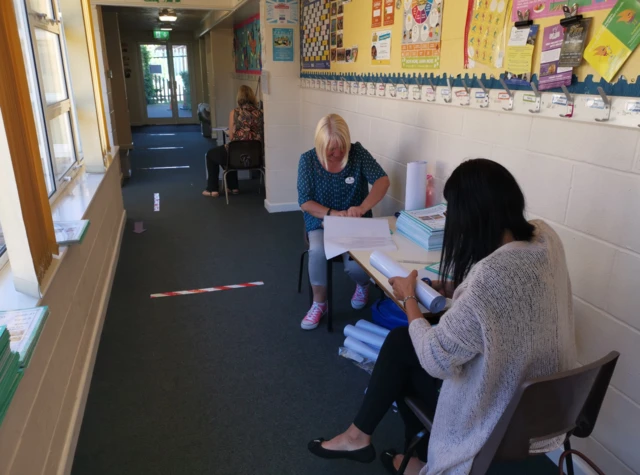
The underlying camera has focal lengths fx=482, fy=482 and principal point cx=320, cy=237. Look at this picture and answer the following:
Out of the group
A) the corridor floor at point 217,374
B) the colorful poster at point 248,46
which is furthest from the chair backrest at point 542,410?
the colorful poster at point 248,46

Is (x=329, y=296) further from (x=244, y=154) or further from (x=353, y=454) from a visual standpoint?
(x=244, y=154)

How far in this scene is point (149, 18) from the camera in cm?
952

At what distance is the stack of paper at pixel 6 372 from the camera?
117 centimetres

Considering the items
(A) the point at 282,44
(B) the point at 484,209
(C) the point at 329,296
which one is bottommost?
(C) the point at 329,296

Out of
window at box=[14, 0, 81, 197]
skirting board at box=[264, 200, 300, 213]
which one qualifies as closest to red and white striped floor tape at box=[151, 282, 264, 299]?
window at box=[14, 0, 81, 197]

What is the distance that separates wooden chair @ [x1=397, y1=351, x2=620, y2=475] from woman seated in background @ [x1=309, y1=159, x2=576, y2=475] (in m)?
0.06

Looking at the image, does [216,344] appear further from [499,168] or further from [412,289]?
[499,168]

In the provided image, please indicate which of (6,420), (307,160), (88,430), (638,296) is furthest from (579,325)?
(88,430)

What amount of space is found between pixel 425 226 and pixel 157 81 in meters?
12.0

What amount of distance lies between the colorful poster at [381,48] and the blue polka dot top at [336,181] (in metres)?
0.60

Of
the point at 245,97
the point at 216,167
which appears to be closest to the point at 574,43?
the point at 245,97

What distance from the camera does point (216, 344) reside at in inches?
103

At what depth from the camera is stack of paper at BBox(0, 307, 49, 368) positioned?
1.31 m

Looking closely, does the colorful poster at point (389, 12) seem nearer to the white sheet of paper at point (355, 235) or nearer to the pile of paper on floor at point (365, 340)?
the white sheet of paper at point (355, 235)
